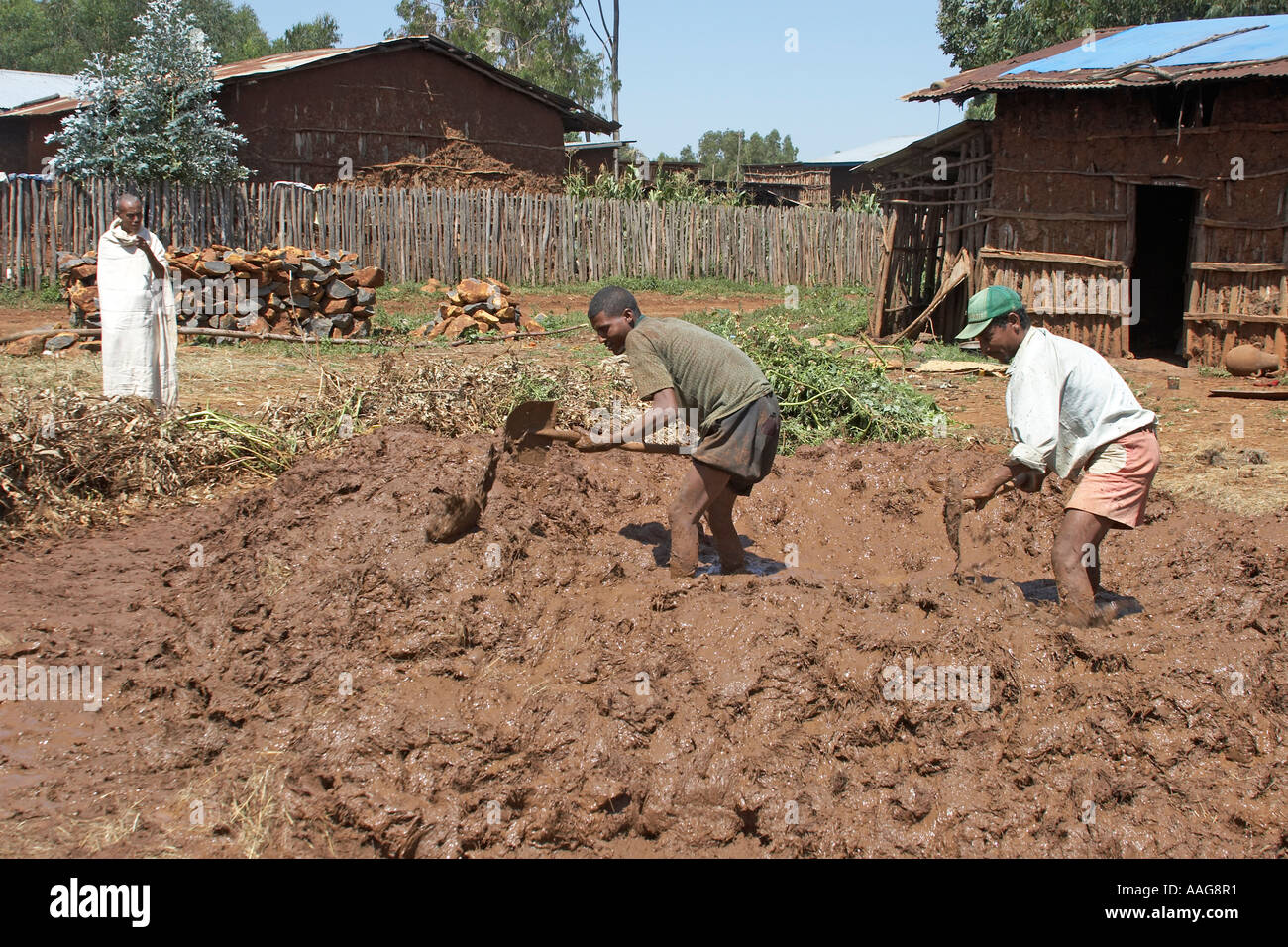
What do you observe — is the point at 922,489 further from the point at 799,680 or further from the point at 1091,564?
the point at 799,680

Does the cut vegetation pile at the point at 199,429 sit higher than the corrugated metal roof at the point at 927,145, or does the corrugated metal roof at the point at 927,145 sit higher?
the corrugated metal roof at the point at 927,145

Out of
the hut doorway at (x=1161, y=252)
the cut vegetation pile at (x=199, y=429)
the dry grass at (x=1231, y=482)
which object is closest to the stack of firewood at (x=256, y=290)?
the cut vegetation pile at (x=199, y=429)

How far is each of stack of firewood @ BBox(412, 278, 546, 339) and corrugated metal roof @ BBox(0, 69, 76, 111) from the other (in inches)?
623

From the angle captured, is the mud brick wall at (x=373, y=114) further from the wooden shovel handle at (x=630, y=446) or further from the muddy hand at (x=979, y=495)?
the muddy hand at (x=979, y=495)

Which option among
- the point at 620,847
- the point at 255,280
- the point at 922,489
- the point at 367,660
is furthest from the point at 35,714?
the point at 255,280

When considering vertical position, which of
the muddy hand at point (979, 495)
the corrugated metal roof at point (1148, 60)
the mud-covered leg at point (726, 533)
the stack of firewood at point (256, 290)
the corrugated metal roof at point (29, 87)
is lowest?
the mud-covered leg at point (726, 533)

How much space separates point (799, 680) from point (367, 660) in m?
1.70

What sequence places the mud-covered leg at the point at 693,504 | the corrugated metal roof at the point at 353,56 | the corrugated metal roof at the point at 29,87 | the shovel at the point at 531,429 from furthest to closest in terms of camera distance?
the corrugated metal roof at the point at 29,87, the corrugated metal roof at the point at 353,56, the shovel at the point at 531,429, the mud-covered leg at the point at 693,504

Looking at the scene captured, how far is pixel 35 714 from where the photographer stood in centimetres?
415

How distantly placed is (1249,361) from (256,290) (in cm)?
1090

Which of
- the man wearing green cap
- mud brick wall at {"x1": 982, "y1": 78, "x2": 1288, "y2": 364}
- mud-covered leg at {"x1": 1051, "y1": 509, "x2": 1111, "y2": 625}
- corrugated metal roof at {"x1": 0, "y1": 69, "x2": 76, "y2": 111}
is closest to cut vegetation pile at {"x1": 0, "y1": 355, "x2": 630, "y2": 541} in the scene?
the man wearing green cap

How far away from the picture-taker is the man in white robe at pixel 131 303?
7.12 metres

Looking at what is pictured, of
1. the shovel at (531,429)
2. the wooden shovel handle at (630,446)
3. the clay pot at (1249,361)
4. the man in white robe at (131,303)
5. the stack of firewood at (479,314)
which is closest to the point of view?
the wooden shovel handle at (630,446)
